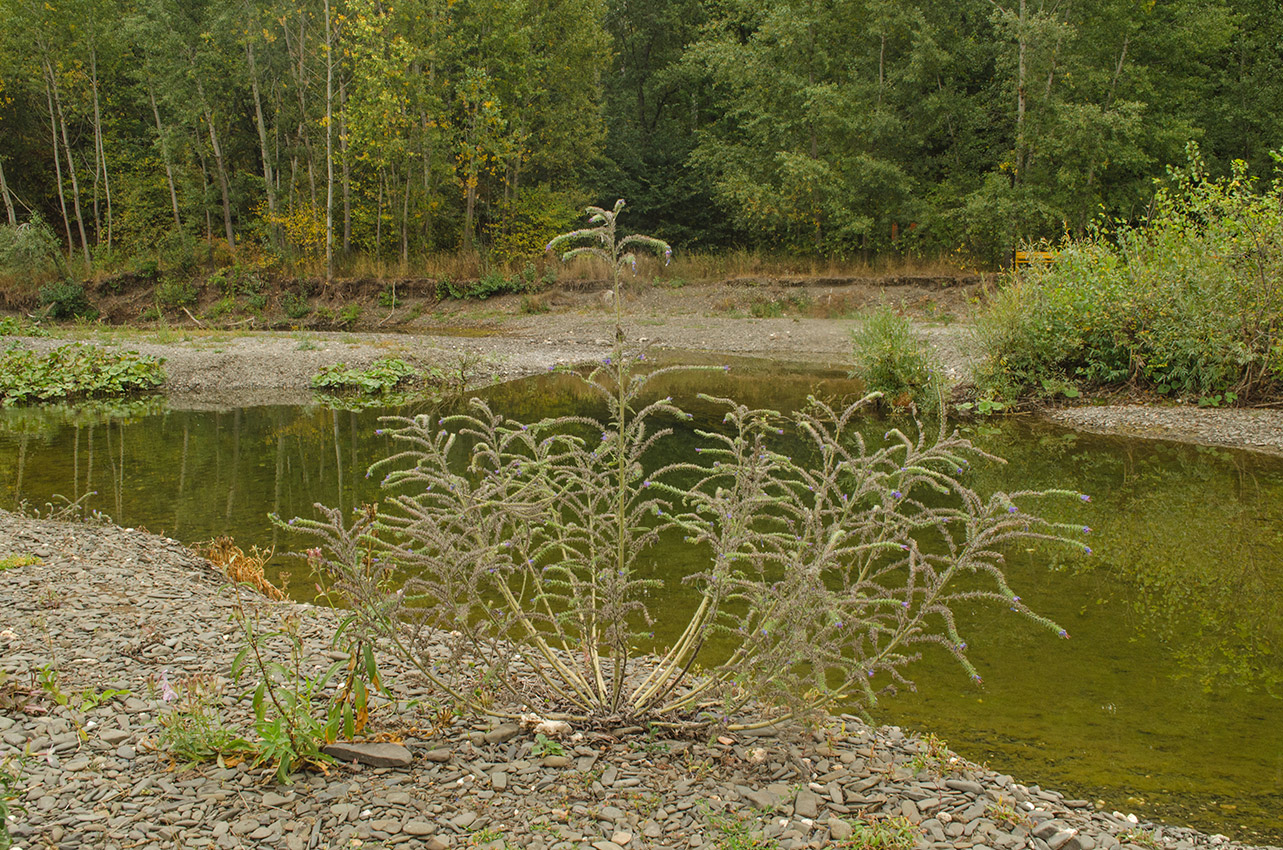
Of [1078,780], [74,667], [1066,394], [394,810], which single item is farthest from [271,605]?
[1066,394]

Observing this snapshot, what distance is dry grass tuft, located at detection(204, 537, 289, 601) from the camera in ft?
19.7

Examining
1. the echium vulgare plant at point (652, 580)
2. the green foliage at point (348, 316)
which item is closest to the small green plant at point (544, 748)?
the echium vulgare plant at point (652, 580)

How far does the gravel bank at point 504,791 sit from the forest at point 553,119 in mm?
25377

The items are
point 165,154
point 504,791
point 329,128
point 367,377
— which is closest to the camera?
point 504,791

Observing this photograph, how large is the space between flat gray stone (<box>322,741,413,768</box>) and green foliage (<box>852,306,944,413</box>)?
1118 cm

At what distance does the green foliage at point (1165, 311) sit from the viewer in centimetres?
1180

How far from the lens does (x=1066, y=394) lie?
13445 mm

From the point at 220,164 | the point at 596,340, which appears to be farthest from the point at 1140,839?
the point at 220,164

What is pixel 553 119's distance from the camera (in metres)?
31.4

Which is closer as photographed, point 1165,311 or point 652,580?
point 652,580

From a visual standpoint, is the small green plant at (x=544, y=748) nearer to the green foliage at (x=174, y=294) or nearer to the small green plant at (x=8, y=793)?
the small green plant at (x=8, y=793)

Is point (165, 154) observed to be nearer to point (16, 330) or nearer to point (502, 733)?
point (16, 330)

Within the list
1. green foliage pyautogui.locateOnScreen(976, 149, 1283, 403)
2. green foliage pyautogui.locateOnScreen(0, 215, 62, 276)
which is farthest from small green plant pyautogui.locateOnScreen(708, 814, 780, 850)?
green foliage pyautogui.locateOnScreen(0, 215, 62, 276)

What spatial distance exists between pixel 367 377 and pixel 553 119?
58.8ft
